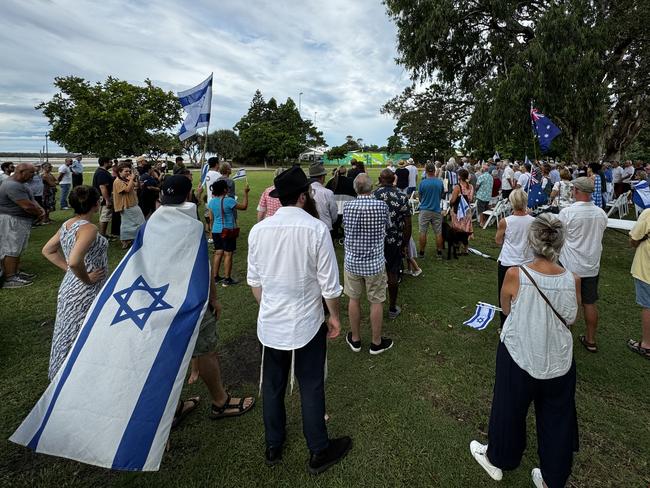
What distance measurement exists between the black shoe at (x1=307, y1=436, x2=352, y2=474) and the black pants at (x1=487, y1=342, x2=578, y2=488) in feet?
3.54

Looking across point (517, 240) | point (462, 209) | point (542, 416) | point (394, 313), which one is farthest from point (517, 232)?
point (462, 209)

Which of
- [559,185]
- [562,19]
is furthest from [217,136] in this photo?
[559,185]

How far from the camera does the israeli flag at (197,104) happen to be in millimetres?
6129

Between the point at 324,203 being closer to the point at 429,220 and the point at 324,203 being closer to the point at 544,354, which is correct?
the point at 429,220

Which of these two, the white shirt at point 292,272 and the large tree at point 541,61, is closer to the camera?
the white shirt at point 292,272

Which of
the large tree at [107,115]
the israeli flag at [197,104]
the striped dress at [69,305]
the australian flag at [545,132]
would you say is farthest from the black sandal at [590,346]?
the large tree at [107,115]

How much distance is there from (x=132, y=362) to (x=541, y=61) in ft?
60.5

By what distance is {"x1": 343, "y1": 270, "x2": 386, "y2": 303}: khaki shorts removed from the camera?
12.4 feet

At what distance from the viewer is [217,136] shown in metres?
72.6

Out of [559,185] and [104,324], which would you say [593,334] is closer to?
[104,324]

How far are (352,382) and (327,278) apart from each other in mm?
1752

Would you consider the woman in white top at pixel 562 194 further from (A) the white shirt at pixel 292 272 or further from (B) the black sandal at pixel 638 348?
(A) the white shirt at pixel 292 272

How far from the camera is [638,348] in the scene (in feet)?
12.9

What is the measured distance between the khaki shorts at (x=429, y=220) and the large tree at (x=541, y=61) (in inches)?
449
